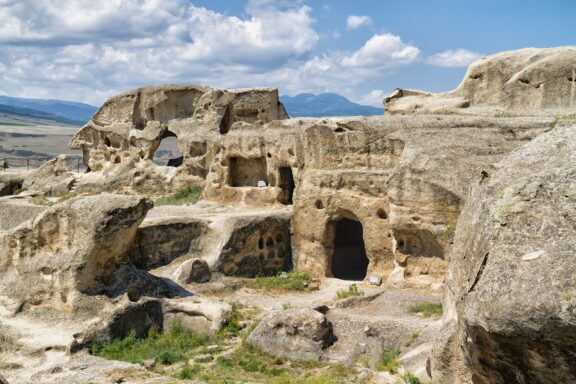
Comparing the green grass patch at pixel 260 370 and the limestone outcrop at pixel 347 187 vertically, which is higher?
the limestone outcrop at pixel 347 187

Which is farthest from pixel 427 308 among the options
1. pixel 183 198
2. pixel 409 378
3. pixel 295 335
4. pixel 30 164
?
pixel 30 164

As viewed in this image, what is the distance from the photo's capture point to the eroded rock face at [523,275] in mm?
5625

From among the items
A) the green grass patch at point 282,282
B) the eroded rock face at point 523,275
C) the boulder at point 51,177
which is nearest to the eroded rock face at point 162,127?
the boulder at point 51,177

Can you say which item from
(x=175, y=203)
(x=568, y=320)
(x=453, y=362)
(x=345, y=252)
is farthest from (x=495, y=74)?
(x=568, y=320)

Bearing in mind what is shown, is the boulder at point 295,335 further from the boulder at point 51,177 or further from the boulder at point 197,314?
the boulder at point 51,177

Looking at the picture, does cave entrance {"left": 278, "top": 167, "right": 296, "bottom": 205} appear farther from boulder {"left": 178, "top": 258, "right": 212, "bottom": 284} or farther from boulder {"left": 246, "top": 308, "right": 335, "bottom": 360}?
boulder {"left": 246, "top": 308, "right": 335, "bottom": 360}

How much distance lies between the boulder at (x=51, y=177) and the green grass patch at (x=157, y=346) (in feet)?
57.4

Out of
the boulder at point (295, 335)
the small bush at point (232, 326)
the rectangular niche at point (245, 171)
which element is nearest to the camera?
the boulder at point (295, 335)

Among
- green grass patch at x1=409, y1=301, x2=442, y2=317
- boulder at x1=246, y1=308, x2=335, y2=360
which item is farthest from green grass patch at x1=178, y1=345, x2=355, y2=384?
green grass patch at x1=409, y1=301, x2=442, y2=317

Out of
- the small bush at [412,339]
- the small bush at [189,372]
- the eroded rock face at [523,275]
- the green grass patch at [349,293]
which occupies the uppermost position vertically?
the eroded rock face at [523,275]

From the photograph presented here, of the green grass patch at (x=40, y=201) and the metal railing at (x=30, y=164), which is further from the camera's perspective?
the metal railing at (x=30, y=164)

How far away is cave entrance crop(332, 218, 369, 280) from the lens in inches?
867

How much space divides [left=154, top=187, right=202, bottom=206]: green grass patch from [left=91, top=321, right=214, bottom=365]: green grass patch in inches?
434

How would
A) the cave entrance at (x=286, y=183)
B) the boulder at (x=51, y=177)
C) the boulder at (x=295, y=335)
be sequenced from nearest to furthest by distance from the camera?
the boulder at (x=295, y=335) → the cave entrance at (x=286, y=183) → the boulder at (x=51, y=177)
